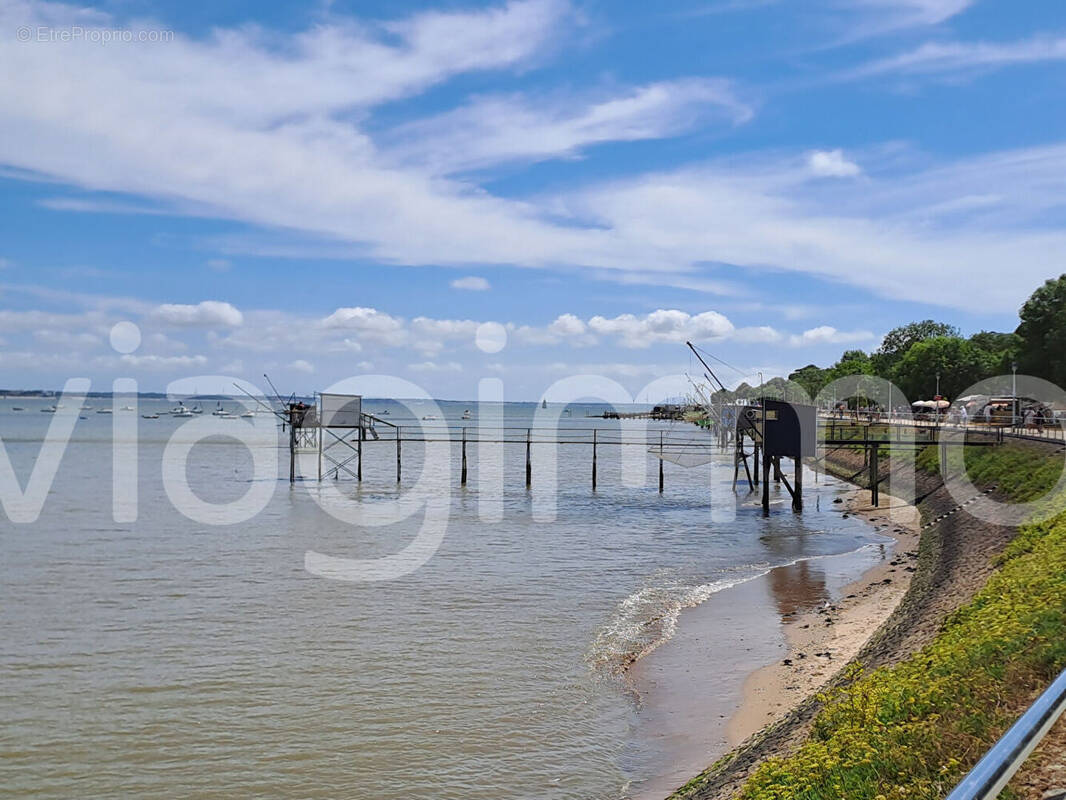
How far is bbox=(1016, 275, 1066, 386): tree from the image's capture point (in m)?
75.0

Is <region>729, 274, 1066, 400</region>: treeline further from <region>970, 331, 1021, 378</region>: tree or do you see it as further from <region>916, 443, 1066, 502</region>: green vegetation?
<region>916, 443, 1066, 502</region>: green vegetation

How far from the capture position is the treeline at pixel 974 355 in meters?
76.9

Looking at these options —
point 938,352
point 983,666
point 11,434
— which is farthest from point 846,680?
point 11,434

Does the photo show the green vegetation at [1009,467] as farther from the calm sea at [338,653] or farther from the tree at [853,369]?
the tree at [853,369]

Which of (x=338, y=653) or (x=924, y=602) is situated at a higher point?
(x=924, y=602)

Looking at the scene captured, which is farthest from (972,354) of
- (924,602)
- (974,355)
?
(924,602)

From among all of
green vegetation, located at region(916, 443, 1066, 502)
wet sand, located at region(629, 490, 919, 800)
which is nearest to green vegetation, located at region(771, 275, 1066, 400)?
green vegetation, located at region(916, 443, 1066, 502)

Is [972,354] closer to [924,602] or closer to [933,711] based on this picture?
[924,602]

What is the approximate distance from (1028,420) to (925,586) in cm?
4053

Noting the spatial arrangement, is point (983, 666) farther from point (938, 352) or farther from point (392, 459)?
point (938, 352)

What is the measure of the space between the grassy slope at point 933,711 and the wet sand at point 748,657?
98.3 inches

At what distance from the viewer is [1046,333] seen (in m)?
77.3

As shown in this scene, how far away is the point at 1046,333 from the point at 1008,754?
86436 mm

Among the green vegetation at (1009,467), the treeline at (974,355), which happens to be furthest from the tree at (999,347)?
the green vegetation at (1009,467)
